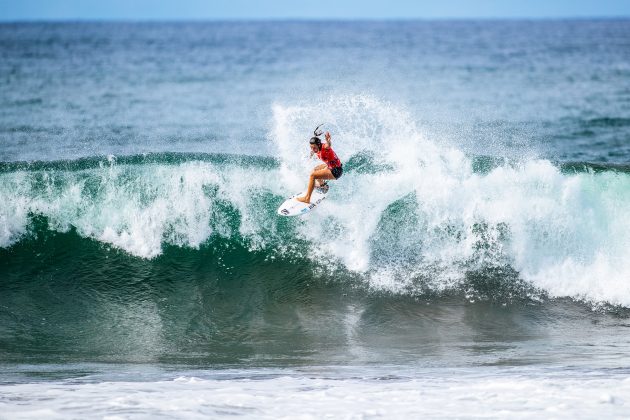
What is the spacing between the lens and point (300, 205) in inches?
477

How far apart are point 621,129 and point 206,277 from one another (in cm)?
1519

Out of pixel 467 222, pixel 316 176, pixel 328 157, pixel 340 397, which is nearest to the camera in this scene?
pixel 340 397

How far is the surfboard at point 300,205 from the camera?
12.0 meters

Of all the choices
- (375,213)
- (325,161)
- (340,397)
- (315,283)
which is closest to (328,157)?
(325,161)

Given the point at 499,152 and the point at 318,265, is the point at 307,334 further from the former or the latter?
the point at 499,152

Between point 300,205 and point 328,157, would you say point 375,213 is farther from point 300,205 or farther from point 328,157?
point 328,157

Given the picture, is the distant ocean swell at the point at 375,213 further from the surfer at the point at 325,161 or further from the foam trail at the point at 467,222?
the surfer at the point at 325,161

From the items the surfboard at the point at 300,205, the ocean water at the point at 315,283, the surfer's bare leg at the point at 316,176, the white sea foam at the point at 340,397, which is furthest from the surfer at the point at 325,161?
the white sea foam at the point at 340,397

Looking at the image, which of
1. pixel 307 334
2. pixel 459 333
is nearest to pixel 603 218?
Answer: pixel 459 333

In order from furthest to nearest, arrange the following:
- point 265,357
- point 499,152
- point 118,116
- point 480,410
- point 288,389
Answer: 1. point 118,116
2. point 499,152
3. point 265,357
4. point 288,389
5. point 480,410

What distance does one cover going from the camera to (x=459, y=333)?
1040cm

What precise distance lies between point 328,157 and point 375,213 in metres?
2.03

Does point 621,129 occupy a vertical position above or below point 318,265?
above

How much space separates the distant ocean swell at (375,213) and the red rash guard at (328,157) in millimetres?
1644
